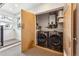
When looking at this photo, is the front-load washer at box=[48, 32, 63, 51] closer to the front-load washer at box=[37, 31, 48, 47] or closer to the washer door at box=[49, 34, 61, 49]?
the washer door at box=[49, 34, 61, 49]

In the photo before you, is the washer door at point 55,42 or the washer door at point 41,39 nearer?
the washer door at point 55,42

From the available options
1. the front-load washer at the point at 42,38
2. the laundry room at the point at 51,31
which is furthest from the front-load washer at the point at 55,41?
the front-load washer at the point at 42,38

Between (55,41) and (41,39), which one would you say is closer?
(55,41)

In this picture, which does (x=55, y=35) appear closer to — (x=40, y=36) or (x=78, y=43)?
(x=40, y=36)

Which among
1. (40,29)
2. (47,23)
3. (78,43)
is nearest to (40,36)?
(40,29)

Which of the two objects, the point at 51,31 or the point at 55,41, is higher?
the point at 51,31

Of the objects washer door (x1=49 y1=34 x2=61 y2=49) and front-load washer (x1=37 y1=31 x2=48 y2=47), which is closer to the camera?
washer door (x1=49 y1=34 x2=61 y2=49)

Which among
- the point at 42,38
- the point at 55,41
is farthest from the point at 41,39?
the point at 55,41

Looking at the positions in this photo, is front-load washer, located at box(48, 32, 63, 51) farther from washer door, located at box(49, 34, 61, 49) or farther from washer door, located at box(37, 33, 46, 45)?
washer door, located at box(37, 33, 46, 45)

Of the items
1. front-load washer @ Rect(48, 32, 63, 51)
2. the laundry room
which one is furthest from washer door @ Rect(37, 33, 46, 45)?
front-load washer @ Rect(48, 32, 63, 51)

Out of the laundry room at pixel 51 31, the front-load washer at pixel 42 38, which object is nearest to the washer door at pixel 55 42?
the laundry room at pixel 51 31

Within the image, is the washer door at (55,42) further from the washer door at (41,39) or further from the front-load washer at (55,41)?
the washer door at (41,39)

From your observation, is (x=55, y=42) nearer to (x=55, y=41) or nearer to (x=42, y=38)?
(x=55, y=41)

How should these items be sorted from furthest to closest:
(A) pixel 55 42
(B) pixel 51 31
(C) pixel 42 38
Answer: (C) pixel 42 38 < (B) pixel 51 31 < (A) pixel 55 42
